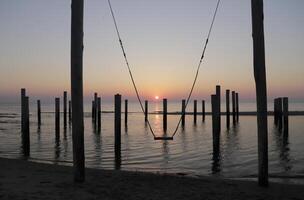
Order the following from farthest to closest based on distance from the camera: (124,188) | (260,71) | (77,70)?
(260,71)
(124,188)
(77,70)

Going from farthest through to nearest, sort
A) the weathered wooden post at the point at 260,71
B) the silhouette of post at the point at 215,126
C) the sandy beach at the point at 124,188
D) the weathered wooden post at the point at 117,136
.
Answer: the silhouette of post at the point at 215,126
the weathered wooden post at the point at 117,136
the weathered wooden post at the point at 260,71
the sandy beach at the point at 124,188

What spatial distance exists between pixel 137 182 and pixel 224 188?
179 centimetres

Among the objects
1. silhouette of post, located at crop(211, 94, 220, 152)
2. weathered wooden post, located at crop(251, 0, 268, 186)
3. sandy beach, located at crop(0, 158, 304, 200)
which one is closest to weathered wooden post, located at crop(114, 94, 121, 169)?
silhouette of post, located at crop(211, 94, 220, 152)

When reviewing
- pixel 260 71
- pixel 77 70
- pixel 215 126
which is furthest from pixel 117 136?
pixel 260 71

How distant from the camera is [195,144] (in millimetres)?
20984

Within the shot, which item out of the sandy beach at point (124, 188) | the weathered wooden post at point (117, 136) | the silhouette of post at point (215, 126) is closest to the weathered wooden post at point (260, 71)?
the sandy beach at point (124, 188)

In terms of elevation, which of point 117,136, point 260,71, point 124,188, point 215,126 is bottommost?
point 124,188

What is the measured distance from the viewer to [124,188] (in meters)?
7.85

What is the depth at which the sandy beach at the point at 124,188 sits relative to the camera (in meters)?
7.08

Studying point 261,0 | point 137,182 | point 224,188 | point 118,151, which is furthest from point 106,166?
point 261,0

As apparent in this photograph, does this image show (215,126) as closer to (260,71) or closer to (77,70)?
(260,71)

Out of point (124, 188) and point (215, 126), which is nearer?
point (124, 188)

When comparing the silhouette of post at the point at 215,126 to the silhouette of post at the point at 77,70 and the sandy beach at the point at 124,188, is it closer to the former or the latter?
the sandy beach at the point at 124,188

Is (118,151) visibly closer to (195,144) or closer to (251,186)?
(195,144)
